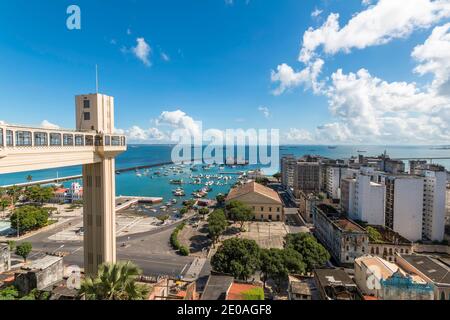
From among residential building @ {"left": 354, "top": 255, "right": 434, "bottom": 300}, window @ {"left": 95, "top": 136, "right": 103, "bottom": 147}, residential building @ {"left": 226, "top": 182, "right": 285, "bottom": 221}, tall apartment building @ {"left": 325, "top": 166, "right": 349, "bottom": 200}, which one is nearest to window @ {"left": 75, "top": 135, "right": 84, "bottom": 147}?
window @ {"left": 95, "top": 136, "right": 103, "bottom": 147}

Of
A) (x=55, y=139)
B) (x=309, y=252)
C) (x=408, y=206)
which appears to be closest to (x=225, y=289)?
(x=309, y=252)

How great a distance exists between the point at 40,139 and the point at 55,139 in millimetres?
644

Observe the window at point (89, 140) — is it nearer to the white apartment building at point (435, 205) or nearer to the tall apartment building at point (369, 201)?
the tall apartment building at point (369, 201)

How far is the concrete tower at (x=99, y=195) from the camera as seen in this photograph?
13.3 meters

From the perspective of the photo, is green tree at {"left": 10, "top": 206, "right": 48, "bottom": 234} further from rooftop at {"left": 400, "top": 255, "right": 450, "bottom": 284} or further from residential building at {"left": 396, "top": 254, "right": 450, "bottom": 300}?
rooftop at {"left": 400, "top": 255, "right": 450, "bottom": 284}

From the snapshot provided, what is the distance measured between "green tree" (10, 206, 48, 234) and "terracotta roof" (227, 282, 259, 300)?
36.3 metres

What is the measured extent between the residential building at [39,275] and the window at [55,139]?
1584cm

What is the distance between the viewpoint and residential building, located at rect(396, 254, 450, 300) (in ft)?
Answer: 55.0

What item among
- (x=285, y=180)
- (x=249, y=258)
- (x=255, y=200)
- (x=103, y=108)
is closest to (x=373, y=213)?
(x=255, y=200)

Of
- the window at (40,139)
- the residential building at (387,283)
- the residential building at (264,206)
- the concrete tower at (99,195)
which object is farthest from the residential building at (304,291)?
the residential building at (264,206)

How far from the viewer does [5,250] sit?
24.3m

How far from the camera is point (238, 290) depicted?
14.6 m
